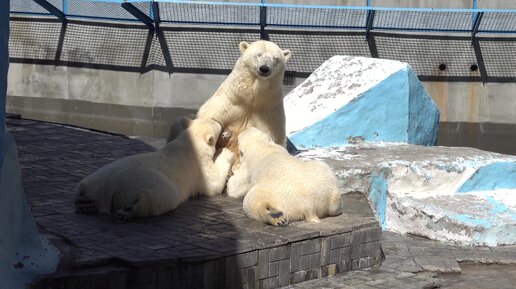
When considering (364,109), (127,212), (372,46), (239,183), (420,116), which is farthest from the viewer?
(372,46)

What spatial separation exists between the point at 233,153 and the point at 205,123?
34cm

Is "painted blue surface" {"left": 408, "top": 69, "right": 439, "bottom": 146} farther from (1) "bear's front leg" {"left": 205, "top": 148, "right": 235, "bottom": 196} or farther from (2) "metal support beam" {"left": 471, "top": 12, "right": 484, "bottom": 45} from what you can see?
(2) "metal support beam" {"left": 471, "top": 12, "right": 484, "bottom": 45}

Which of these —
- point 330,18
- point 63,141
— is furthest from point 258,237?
point 330,18

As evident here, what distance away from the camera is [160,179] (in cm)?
538

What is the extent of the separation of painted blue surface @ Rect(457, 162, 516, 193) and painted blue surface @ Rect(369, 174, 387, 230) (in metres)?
0.74

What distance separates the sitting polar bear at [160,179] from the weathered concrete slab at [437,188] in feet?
3.96

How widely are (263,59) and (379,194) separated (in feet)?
4.96


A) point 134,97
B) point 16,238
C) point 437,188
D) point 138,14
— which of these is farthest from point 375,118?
point 134,97

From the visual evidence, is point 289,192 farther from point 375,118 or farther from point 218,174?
point 375,118

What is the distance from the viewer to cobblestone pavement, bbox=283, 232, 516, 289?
535 cm

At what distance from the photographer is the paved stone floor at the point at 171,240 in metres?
4.71

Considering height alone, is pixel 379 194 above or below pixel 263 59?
below

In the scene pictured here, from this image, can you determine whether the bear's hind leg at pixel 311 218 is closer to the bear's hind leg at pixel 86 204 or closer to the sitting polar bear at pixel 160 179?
the sitting polar bear at pixel 160 179

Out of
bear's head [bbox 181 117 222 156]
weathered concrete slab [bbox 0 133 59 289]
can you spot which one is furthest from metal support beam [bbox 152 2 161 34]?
weathered concrete slab [bbox 0 133 59 289]
